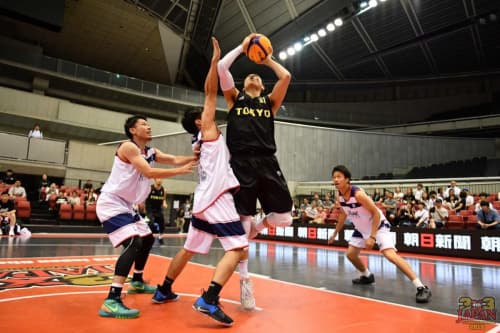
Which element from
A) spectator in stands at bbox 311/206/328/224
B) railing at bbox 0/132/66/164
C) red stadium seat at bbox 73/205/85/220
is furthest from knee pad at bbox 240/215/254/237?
railing at bbox 0/132/66/164

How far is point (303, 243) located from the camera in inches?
495

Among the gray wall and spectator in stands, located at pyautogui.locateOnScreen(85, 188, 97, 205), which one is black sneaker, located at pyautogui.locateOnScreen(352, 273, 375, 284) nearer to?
spectator in stands, located at pyautogui.locateOnScreen(85, 188, 97, 205)

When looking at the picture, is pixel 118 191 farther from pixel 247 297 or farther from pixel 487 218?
pixel 487 218

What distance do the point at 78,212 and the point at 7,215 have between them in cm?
273

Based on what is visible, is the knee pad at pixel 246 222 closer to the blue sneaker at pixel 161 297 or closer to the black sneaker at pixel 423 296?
the blue sneaker at pixel 161 297

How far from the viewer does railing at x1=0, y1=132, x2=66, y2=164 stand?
53.8 feet

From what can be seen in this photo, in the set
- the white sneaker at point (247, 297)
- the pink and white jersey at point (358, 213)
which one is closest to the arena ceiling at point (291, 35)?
the pink and white jersey at point (358, 213)

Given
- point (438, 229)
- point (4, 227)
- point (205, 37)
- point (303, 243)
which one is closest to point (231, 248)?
point (438, 229)

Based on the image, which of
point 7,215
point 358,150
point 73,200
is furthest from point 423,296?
point 358,150

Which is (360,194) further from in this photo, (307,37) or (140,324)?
(307,37)

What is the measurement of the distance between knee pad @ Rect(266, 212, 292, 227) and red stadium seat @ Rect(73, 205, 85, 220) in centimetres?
1244

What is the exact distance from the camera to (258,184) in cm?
331

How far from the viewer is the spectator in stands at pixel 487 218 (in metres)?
9.03

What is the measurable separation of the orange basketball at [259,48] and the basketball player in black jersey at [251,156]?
0.05 metres
